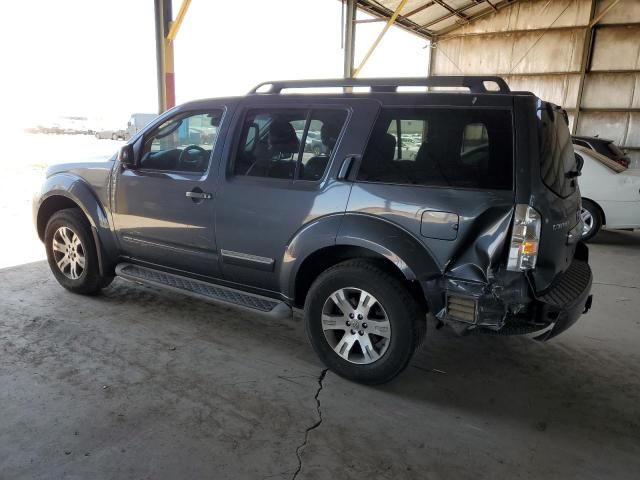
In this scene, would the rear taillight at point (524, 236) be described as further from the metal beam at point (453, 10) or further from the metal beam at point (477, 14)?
the metal beam at point (477, 14)

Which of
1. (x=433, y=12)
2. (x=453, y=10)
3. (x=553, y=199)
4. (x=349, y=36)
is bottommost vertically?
(x=553, y=199)

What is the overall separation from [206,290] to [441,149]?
2.01 metres

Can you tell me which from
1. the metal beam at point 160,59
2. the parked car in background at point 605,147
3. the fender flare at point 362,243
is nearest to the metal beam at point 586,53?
the parked car in background at point 605,147

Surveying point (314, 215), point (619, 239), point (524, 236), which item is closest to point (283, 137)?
point (314, 215)

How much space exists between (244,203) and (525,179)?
1.81 metres

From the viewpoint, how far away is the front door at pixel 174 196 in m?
3.56

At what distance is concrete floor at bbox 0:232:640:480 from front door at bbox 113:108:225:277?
616mm

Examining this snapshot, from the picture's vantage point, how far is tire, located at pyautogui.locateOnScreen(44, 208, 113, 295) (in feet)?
13.8

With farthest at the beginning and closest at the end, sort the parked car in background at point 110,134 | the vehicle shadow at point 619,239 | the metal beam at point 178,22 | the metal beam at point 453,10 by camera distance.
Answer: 1. the parked car in background at point 110,134
2. the metal beam at point 453,10
3. the metal beam at point 178,22
4. the vehicle shadow at point 619,239

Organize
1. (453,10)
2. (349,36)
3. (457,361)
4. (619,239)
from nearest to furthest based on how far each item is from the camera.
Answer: (457,361)
(619,239)
(349,36)
(453,10)

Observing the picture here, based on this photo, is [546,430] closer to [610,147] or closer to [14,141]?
[610,147]

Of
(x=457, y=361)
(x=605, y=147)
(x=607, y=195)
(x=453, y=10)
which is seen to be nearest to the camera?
(x=457, y=361)

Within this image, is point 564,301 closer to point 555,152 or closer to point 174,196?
point 555,152

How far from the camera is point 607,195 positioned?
705 cm
